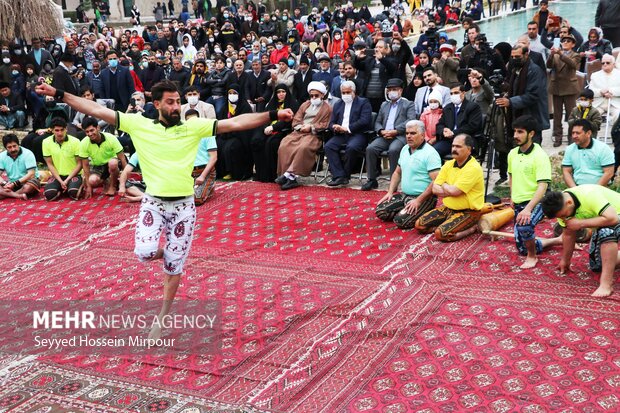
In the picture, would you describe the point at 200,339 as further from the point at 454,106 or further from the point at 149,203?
the point at 454,106

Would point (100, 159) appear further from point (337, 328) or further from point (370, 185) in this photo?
point (337, 328)

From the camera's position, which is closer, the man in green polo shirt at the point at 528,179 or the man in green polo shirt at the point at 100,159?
the man in green polo shirt at the point at 528,179

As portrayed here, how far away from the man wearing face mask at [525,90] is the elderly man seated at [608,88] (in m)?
1.10

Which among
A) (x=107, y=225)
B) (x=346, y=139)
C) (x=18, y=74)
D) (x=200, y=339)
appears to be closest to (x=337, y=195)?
(x=346, y=139)

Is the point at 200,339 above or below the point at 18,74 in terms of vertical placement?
below

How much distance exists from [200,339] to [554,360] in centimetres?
255

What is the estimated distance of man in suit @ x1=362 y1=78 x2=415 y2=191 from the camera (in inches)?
407

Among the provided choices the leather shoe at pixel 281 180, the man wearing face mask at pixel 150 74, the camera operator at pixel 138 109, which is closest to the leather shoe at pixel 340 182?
the leather shoe at pixel 281 180

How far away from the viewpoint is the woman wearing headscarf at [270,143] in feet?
36.9

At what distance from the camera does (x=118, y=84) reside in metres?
15.2

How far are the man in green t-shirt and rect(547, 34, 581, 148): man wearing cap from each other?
688 cm

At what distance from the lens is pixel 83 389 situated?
213 inches

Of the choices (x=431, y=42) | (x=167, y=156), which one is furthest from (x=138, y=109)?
(x=167, y=156)

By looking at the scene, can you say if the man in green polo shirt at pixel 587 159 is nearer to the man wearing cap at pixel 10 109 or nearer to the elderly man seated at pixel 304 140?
the elderly man seated at pixel 304 140
